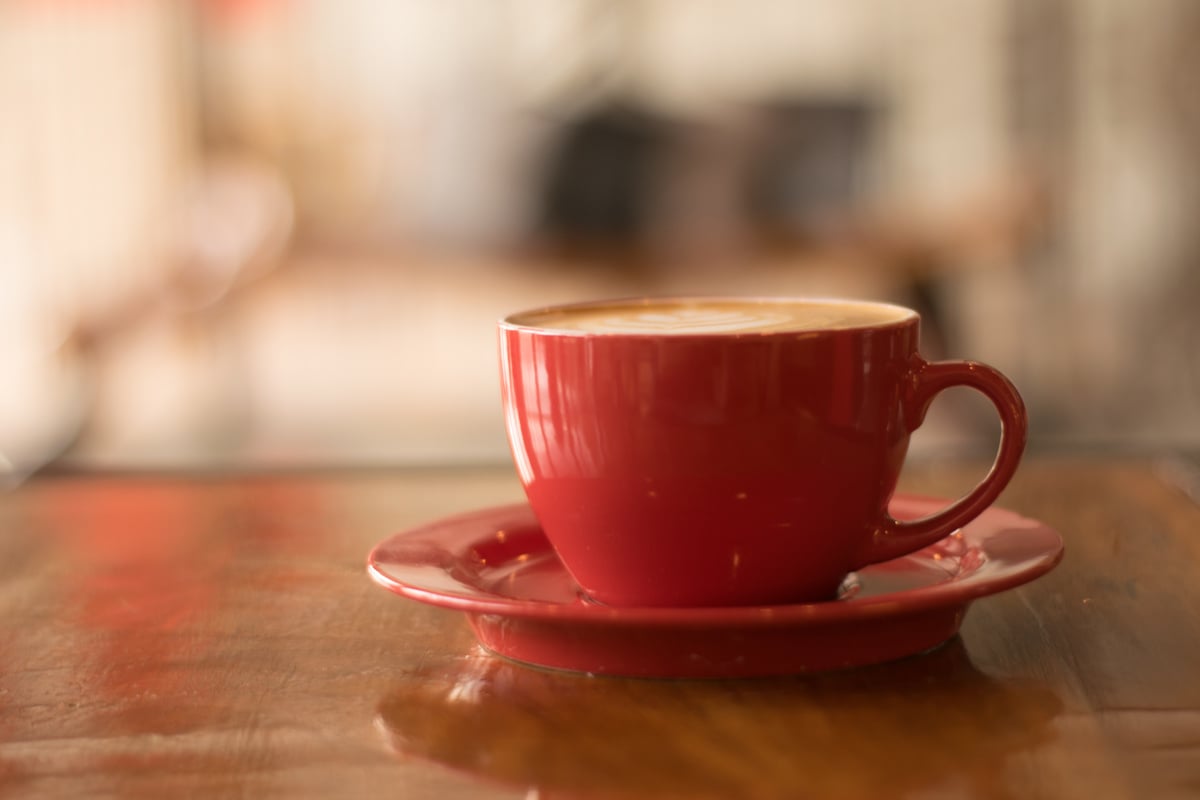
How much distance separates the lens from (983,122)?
2.66 meters

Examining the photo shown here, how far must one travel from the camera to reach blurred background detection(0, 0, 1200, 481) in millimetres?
2457

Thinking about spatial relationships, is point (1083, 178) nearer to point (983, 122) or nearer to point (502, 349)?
point (983, 122)

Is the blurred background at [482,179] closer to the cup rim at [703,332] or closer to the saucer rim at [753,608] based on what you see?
the cup rim at [703,332]

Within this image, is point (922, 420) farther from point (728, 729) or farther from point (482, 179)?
point (482, 179)

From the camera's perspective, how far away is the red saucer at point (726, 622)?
0.32 metres

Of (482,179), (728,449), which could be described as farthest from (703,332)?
(482,179)

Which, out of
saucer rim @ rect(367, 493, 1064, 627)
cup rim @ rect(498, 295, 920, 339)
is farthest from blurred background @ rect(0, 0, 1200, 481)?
saucer rim @ rect(367, 493, 1064, 627)

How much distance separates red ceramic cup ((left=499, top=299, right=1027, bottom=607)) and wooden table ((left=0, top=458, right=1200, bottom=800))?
0.12 ft

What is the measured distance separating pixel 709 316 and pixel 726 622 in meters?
0.13

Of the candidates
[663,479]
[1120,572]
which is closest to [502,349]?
[663,479]

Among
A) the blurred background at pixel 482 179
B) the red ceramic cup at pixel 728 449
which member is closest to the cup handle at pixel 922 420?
the red ceramic cup at pixel 728 449

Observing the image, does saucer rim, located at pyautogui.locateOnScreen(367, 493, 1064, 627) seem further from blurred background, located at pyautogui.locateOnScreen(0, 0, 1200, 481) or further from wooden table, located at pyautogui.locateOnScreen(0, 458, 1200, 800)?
blurred background, located at pyautogui.locateOnScreen(0, 0, 1200, 481)

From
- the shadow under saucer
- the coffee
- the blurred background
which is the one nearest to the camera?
the shadow under saucer

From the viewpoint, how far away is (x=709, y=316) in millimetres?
416
